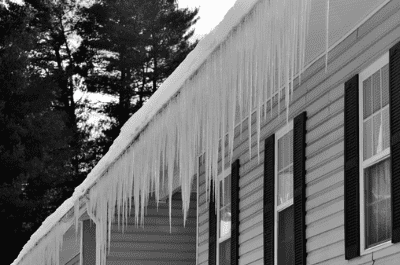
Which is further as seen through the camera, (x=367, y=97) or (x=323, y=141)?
(x=323, y=141)

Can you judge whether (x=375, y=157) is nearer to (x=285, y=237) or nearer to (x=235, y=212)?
(x=285, y=237)

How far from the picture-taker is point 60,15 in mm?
45219

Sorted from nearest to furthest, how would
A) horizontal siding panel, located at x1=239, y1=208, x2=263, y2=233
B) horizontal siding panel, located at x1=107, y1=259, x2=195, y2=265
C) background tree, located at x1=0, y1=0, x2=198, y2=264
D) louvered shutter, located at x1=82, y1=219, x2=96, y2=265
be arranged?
horizontal siding panel, located at x1=239, y1=208, x2=263, y2=233
horizontal siding panel, located at x1=107, y1=259, x2=195, y2=265
louvered shutter, located at x1=82, y1=219, x2=96, y2=265
background tree, located at x1=0, y1=0, x2=198, y2=264

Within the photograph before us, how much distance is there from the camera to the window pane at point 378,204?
28.3 ft

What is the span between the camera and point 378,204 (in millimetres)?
8766

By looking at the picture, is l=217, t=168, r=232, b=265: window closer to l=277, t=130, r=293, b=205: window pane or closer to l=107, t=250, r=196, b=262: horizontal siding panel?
l=277, t=130, r=293, b=205: window pane

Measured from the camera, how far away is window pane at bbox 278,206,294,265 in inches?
423

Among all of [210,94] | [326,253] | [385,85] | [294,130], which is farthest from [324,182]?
[210,94]

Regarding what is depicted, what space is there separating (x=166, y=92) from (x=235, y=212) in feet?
9.62

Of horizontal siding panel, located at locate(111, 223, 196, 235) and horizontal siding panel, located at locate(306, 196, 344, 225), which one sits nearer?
horizontal siding panel, located at locate(306, 196, 344, 225)

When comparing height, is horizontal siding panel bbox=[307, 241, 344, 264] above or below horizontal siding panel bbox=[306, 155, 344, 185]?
below

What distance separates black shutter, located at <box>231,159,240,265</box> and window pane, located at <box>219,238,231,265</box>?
1.42ft

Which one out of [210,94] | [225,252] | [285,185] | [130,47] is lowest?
[225,252]

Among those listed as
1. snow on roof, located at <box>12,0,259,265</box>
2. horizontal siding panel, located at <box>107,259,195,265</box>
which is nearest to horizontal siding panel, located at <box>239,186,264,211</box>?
snow on roof, located at <box>12,0,259,265</box>
